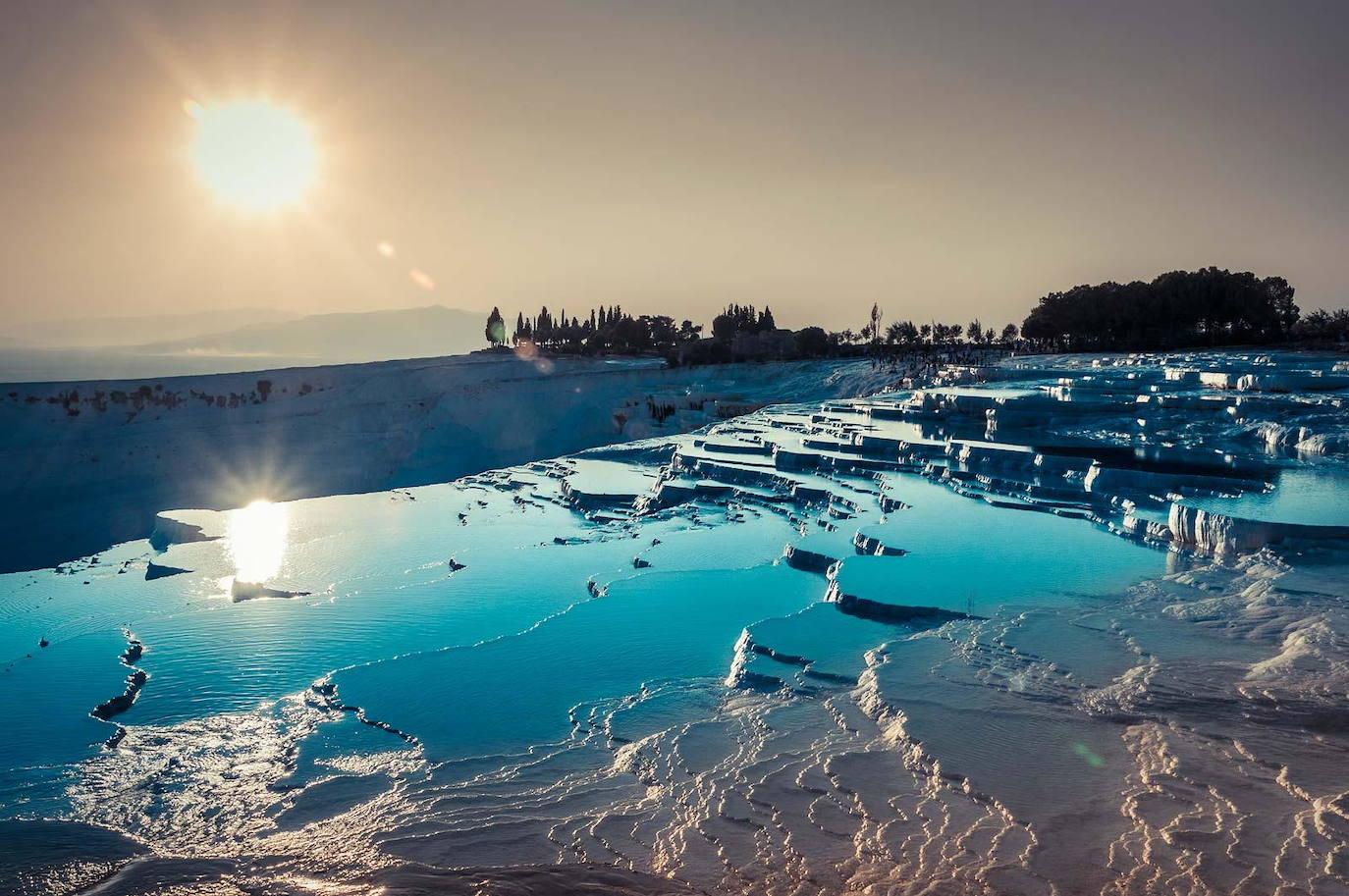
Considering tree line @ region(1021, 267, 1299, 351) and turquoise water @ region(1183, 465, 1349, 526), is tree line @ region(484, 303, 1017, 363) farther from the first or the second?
turquoise water @ region(1183, 465, 1349, 526)

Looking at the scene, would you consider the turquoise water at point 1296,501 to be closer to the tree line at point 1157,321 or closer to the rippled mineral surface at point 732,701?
the rippled mineral surface at point 732,701

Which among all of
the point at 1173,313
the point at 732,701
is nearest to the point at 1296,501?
the point at 732,701

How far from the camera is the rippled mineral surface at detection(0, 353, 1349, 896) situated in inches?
201

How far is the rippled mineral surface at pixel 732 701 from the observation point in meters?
5.12

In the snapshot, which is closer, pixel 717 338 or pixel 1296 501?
pixel 1296 501

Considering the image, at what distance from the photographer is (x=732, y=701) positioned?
7363mm

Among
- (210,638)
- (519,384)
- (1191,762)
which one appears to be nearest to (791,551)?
(1191,762)

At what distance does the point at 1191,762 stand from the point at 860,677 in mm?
2573

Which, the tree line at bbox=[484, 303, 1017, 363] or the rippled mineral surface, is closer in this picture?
the rippled mineral surface

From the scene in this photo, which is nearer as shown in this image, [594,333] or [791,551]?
[791,551]

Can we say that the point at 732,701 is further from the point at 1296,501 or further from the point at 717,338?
the point at 717,338

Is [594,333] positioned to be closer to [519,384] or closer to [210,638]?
[519,384]

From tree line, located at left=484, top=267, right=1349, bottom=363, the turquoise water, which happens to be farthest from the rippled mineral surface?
tree line, located at left=484, top=267, right=1349, bottom=363

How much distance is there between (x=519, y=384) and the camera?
43656mm
